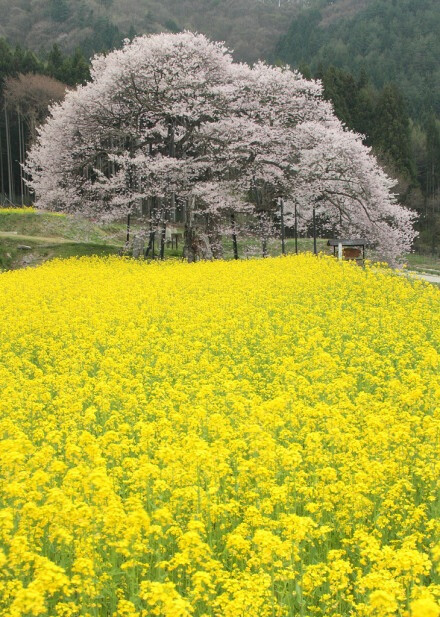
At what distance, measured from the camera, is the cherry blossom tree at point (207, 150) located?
28.0 metres

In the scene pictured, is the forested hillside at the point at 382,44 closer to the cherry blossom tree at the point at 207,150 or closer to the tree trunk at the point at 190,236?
the cherry blossom tree at the point at 207,150

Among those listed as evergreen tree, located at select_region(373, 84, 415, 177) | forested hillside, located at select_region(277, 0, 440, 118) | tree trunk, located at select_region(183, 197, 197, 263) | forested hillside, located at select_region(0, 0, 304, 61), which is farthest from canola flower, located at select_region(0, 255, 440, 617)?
forested hillside, located at select_region(0, 0, 304, 61)

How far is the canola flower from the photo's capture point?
370cm

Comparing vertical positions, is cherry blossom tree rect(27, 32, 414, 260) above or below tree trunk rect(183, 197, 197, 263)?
above

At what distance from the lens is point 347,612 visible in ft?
13.3

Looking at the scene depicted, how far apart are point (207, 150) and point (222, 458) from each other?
1021 inches

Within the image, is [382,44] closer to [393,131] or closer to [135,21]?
[393,131]

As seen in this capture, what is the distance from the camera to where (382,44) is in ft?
307

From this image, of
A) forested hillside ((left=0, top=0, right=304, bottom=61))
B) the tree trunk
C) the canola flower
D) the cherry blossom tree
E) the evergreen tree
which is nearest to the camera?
the canola flower

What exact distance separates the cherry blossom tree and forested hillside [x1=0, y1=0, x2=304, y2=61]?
5886 cm

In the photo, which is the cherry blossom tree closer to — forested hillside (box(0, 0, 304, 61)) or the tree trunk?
the tree trunk

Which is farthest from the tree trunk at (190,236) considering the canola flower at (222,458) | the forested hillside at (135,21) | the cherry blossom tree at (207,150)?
the forested hillside at (135,21)

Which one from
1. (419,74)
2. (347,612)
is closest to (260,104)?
(347,612)

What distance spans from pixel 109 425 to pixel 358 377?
3639mm
